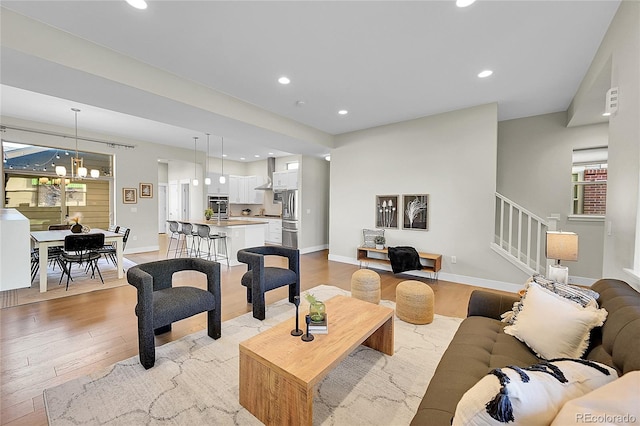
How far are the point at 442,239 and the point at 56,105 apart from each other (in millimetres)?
7159

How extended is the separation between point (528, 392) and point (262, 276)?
259cm

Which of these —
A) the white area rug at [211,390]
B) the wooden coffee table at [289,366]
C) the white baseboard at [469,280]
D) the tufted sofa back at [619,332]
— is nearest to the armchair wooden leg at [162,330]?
the white area rug at [211,390]

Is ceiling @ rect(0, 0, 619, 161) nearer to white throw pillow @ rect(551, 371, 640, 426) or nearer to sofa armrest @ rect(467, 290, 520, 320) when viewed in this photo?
sofa armrest @ rect(467, 290, 520, 320)

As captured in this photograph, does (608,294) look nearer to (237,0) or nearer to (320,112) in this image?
(237,0)

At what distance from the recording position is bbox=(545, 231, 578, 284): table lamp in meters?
2.53

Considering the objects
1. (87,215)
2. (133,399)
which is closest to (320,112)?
(133,399)

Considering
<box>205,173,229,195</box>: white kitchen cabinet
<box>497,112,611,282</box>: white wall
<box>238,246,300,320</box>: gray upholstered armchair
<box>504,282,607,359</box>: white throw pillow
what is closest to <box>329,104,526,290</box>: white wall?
<box>497,112,611,282</box>: white wall

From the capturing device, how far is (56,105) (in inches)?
177

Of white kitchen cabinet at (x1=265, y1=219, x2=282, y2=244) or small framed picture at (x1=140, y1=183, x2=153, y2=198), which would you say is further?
white kitchen cabinet at (x1=265, y1=219, x2=282, y2=244)

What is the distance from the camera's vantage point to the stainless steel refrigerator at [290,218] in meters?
7.19

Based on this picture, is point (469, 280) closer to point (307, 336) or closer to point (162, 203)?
point (307, 336)

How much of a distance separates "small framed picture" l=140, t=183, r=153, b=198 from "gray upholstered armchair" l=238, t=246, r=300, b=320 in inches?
208

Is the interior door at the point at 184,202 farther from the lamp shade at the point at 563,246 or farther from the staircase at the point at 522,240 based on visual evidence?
the lamp shade at the point at 563,246

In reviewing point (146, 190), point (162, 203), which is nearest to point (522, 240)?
point (146, 190)
